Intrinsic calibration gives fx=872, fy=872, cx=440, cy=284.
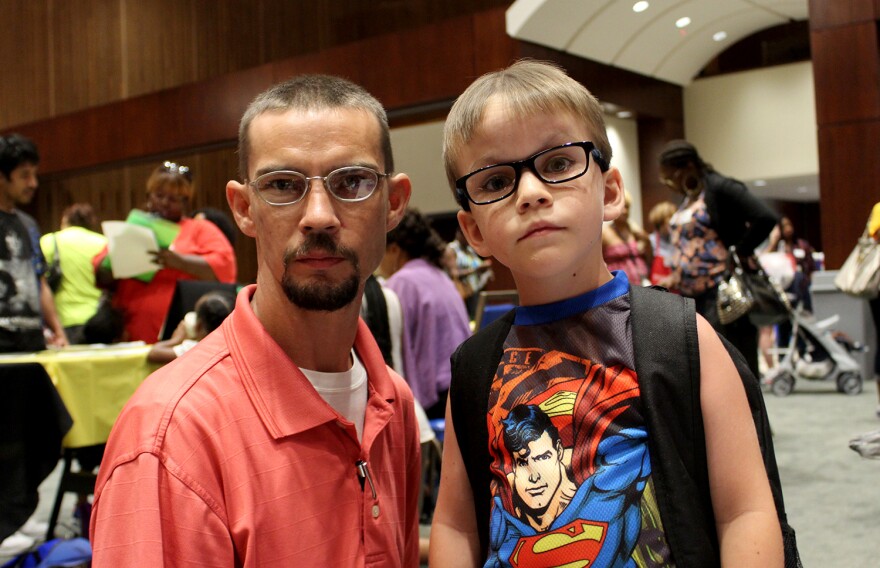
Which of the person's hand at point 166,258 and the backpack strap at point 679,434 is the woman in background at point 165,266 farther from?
the backpack strap at point 679,434

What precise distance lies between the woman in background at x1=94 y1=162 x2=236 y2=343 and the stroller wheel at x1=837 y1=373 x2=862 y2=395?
18.5 ft

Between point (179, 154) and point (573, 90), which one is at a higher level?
point (179, 154)

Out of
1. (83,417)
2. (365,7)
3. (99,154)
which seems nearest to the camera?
(83,417)

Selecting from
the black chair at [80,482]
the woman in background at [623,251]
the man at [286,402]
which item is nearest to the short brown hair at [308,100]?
the man at [286,402]

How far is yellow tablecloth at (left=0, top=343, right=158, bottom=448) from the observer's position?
330cm

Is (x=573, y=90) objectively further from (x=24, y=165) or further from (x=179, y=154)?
(x=179, y=154)

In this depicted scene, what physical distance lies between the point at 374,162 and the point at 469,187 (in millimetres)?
207

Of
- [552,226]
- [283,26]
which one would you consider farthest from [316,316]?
[283,26]

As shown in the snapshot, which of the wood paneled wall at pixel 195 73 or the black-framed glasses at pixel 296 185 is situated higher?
the wood paneled wall at pixel 195 73

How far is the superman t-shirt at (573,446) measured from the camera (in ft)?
3.67

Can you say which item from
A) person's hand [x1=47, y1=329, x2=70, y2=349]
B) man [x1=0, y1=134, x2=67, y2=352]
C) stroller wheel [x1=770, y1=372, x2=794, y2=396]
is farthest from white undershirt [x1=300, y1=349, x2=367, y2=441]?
stroller wheel [x1=770, y1=372, x2=794, y2=396]

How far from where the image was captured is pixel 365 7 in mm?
12023

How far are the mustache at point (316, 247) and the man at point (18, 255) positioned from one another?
2.75 meters

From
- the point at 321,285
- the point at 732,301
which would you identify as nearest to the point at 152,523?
the point at 321,285
